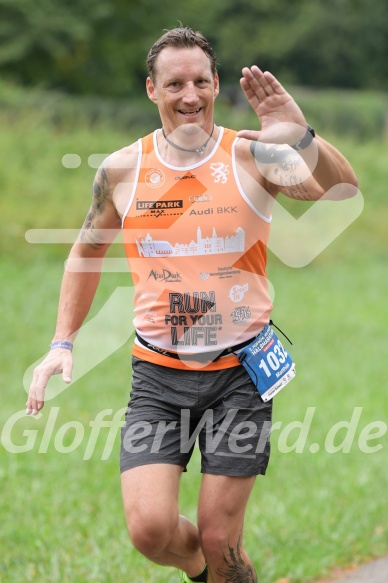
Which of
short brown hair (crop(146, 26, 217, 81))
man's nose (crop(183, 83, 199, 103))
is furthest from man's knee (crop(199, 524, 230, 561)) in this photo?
short brown hair (crop(146, 26, 217, 81))

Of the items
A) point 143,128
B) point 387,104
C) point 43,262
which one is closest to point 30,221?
point 43,262

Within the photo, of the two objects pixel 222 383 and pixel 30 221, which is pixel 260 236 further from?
pixel 30 221

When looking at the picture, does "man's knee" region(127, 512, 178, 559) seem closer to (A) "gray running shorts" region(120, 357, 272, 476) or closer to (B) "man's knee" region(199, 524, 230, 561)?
(B) "man's knee" region(199, 524, 230, 561)

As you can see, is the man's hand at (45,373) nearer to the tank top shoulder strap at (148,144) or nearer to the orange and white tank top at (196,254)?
the orange and white tank top at (196,254)

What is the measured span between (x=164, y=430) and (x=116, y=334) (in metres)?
9.87

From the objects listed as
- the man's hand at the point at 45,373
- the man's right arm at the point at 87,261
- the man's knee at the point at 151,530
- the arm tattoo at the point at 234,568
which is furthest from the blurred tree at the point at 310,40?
the man's knee at the point at 151,530

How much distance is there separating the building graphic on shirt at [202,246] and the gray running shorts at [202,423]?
21.3 inches

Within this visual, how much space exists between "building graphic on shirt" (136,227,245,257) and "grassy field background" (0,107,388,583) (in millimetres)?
2360

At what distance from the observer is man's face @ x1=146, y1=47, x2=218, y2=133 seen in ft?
14.5

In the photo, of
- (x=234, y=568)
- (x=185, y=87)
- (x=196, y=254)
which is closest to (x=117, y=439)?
(x=234, y=568)

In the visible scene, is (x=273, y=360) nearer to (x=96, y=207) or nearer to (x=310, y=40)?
(x=96, y=207)

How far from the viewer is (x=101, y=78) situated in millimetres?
44562

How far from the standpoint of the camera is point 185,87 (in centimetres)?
442

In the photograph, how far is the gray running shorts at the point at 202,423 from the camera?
4.53 m
